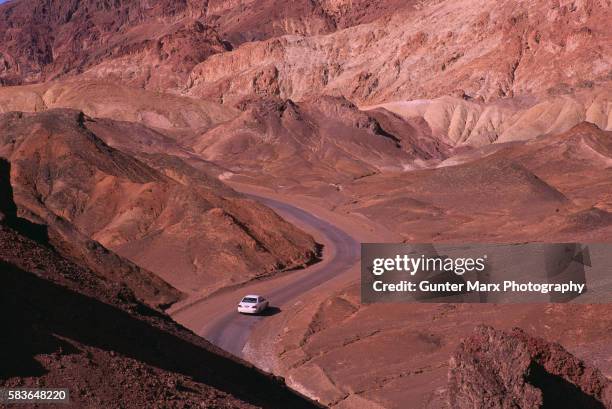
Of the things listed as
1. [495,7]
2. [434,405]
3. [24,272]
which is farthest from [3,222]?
[495,7]

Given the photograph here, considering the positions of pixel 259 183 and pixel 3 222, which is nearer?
pixel 3 222

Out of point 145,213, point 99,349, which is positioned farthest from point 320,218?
point 99,349

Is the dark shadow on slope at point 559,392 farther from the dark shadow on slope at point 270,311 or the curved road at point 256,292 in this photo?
the dark shadow on slope at point 270,311

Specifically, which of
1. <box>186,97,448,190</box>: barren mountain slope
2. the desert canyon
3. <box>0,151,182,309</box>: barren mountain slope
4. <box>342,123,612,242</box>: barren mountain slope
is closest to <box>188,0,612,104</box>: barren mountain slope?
the desert canyon

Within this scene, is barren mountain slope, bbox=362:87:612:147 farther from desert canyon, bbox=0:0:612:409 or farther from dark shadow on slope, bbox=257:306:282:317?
dark shadow on slope, bbox=257:306:282:317

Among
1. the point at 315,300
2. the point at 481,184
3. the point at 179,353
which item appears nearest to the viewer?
the point at 179,353

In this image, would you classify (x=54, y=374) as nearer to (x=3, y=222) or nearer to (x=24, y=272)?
(x=24, y=272)
